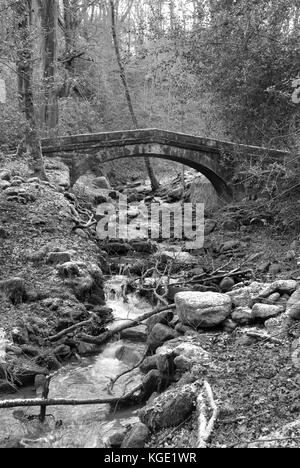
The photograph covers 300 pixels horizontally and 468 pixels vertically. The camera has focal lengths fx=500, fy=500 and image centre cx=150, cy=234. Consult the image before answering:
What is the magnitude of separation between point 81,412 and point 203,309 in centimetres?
186

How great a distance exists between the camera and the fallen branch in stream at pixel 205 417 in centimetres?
370

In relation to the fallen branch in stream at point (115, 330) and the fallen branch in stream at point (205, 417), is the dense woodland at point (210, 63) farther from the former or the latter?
the fallen branch in stream at point (205, 417)

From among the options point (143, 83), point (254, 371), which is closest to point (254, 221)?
point (254, 371)

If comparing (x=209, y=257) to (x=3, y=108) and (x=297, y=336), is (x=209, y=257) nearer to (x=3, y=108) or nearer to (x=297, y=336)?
(x=3, y=108)

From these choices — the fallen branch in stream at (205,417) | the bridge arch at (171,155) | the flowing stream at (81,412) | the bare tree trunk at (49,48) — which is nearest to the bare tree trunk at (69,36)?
the bare tree trunk at (49,48)

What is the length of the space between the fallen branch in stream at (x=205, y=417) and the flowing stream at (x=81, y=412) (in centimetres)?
108

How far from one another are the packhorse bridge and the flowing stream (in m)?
8.87

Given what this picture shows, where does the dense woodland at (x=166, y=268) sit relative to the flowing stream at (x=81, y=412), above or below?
above

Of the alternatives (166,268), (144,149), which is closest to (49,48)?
(144,149)

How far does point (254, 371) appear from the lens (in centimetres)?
460

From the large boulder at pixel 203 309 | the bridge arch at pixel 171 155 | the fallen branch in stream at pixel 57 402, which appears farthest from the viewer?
the bridge arch at pixel 171 155

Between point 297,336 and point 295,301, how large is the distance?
1.98ft

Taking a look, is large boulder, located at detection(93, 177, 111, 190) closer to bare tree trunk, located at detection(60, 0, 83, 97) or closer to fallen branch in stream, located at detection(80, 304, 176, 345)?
bare tree trunk, located at detection(60, 0, 83, 97)

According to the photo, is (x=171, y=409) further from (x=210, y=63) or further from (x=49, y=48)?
(x=49, y=48)
